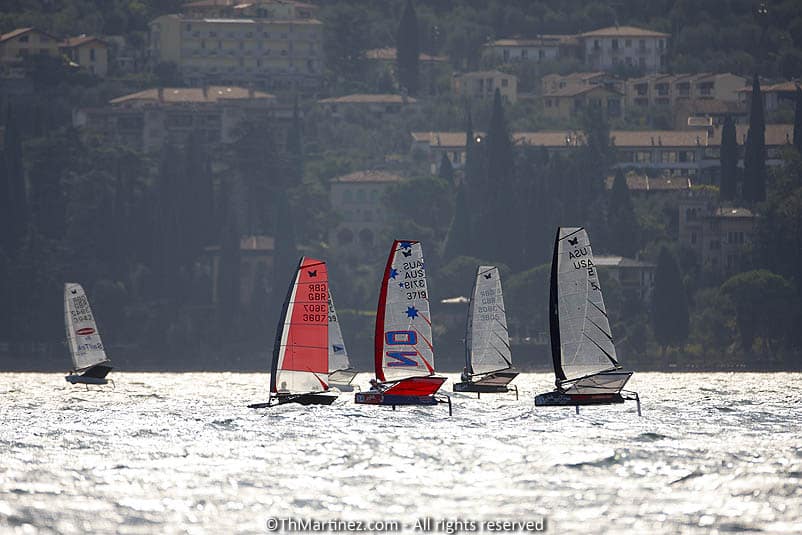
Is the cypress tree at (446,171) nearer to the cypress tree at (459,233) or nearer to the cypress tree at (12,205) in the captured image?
the cypress tree at (459,233)

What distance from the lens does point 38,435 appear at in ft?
202

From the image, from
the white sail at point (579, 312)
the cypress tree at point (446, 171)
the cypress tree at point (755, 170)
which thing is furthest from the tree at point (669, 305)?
the white sail at point (579, 312)

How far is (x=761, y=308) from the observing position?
15662 centimetres

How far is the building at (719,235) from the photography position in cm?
17838

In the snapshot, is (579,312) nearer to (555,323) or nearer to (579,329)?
(579,329)

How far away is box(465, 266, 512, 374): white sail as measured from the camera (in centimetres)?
8188

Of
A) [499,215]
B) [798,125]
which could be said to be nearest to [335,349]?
[499,215]

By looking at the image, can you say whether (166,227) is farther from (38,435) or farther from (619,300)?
(38,435)

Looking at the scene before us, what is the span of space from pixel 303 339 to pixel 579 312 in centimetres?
945

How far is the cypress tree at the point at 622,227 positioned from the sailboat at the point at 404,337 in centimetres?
10988

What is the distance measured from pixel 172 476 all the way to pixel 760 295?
369 feet

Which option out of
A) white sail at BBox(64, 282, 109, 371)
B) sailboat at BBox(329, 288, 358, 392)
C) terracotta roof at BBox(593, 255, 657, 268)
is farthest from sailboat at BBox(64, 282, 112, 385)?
terracotta roof at BBox(593, 255, 657, 268)

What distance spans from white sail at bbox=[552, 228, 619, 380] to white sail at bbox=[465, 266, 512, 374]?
1451 cm

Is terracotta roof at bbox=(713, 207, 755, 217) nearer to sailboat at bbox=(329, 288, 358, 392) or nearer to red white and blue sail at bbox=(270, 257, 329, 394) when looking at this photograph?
sailboat at bbox=(329, 288, 358, 392)
